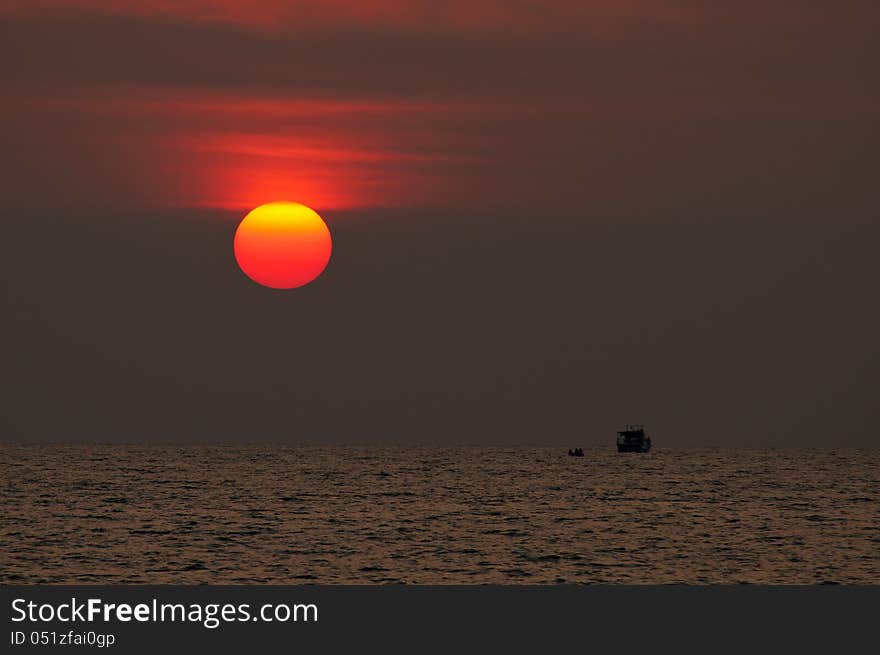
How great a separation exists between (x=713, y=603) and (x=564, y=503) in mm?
102842

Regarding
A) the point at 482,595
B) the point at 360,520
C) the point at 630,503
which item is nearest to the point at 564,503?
the point at 630,503

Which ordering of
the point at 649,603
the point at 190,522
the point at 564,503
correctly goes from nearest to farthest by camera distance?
1. the point at 649,603
2. the point at 190,522
3. the point at 564,503

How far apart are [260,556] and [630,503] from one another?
7078 cm

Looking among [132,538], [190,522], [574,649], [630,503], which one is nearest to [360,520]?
[190,522]

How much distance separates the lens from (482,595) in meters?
41.0

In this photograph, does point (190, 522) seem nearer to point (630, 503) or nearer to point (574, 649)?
point (630, 503)

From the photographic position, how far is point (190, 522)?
107312 mm

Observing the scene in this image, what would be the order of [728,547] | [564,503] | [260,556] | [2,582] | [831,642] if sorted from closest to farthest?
[831,642], [2,582], [260,556], [728,547], [564,503]

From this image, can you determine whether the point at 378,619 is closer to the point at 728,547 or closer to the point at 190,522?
the point at 728,547

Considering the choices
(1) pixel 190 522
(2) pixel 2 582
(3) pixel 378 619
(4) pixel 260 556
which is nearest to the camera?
(3) pixel 378 619

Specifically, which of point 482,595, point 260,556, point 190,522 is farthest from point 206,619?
point 190,522

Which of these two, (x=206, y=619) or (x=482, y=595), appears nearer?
(x=206, y=619)

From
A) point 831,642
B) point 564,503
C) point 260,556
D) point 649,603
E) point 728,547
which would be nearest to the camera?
point 831,642

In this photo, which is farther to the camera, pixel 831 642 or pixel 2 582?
pixel 2 582
